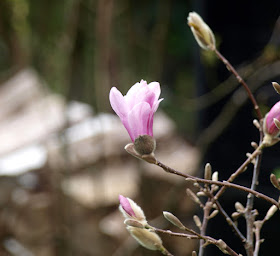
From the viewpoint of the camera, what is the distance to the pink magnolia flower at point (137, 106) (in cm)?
30

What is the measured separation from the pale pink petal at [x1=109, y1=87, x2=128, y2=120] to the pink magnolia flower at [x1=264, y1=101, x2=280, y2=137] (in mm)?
87

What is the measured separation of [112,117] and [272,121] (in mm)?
1642

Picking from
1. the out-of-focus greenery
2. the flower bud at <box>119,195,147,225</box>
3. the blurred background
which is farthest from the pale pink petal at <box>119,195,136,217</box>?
the out-of-focus greenery

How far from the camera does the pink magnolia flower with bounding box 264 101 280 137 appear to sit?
0.31m

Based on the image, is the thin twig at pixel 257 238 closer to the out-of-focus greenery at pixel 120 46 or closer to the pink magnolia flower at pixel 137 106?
the pink magnolia flower at pixel 137 106

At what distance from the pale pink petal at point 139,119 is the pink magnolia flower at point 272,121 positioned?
0.24 feet

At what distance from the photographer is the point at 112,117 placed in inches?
76.5

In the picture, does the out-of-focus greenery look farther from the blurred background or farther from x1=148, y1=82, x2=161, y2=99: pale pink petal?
x1=148, y1=82, x2=161, y2=99: pale pink petal

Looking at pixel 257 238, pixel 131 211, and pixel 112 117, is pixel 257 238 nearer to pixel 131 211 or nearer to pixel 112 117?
pixel 131 211

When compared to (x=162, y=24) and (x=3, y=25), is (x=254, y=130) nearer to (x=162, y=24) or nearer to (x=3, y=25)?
(x=162, y=24)

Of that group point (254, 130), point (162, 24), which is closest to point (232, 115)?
point (254, 130)

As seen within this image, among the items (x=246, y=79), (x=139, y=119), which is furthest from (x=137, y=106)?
(x=246, y=79)

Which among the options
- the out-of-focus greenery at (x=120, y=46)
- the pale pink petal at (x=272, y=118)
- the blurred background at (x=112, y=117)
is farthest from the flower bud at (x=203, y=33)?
the out-of-focus greenery at (x=120, y=46)

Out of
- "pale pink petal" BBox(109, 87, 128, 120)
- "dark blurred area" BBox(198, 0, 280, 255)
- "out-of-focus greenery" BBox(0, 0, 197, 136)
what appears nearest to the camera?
"pale pink petal" BBox(109, 87, 128, 120)
